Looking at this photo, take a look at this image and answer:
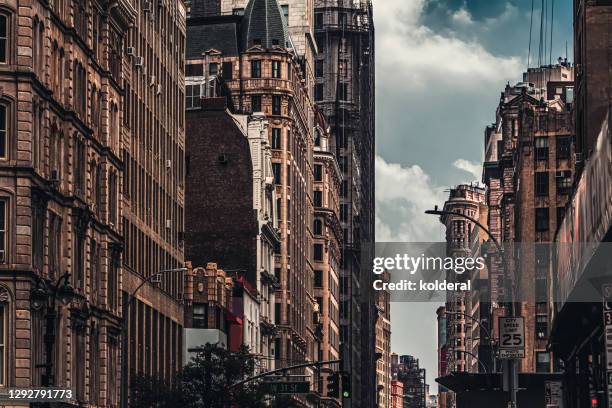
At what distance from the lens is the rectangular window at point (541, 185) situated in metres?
163

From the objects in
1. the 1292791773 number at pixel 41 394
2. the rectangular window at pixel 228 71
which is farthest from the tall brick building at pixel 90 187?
the rectangular window at pixel 228 71

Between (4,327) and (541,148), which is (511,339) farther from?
(541,148)

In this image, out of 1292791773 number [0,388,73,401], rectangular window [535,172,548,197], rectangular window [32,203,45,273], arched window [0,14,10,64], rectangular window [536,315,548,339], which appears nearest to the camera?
1292791773 number [0,388,73,401]

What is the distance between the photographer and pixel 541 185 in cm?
16362

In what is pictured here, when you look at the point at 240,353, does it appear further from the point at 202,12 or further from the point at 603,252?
the point at 202,12

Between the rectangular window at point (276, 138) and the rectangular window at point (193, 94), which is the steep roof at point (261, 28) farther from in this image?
the rectangular window at point (193, 94)

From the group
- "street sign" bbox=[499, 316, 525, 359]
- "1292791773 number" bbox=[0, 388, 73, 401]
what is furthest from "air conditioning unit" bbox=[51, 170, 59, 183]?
"street sign" bbox=[499, 316, 525, 359]

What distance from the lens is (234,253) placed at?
141750mm

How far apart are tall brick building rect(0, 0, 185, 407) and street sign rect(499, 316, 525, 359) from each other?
1526 centimetres

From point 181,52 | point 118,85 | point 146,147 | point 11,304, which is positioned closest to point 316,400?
point 181,52

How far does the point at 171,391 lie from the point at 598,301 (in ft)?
75.5

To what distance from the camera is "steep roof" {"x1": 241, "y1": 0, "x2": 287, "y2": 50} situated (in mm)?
167625

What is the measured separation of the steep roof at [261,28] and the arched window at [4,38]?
105 meters

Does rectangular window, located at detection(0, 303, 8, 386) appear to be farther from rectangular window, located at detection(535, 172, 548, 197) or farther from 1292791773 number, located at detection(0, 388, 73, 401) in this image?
rectangular window, located at detection(535, 172, 548, 197)
